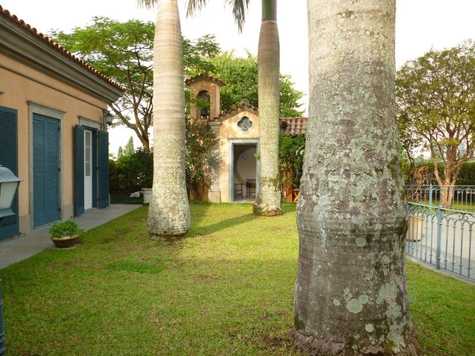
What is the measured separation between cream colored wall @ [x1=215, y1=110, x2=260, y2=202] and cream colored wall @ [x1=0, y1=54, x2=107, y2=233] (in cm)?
575

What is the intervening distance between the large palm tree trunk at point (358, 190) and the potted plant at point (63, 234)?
5.46 m

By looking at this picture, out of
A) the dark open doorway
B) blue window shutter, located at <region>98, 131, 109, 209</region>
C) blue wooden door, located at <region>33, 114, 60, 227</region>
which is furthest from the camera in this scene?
the dark open doorway

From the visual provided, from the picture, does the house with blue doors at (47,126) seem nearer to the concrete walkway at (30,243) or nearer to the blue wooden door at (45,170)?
the blue wooden door at (45,170)

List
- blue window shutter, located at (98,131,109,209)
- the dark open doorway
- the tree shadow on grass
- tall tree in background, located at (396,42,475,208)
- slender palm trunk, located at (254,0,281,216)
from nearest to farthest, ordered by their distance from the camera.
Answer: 1. the tree shadow on grass
2. slender palm trunk, located at (254,0,281,216)
3. blue window shutter, located at (98,131,109,209)
4. tall tree in background, located at (396,42,475,208)
5. the dark open doorway

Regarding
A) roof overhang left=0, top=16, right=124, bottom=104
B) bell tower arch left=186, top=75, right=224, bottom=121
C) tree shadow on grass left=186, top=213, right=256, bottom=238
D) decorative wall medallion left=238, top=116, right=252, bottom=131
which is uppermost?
bell tower arch left=186, top=75, right=224, bottom=121

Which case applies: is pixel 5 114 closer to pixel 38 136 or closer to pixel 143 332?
pixel 38 136

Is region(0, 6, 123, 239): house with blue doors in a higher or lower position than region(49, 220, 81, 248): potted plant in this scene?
higher

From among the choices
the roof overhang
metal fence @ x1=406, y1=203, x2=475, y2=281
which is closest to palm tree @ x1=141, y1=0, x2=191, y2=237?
the roof overhang

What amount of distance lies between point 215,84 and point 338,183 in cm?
1440

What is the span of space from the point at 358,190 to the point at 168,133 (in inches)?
205

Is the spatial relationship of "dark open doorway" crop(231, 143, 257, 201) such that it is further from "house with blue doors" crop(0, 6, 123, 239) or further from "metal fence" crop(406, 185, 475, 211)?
"house with blue doors" crop(0, 6, 123, 239)

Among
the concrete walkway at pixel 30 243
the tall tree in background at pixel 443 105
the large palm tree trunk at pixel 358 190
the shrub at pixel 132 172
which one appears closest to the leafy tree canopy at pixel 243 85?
the shrub at pixel 132 172

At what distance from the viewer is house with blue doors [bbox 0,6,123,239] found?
726 cm

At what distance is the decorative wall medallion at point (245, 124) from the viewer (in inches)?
616
